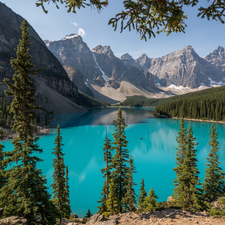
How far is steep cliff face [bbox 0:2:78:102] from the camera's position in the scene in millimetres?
126969

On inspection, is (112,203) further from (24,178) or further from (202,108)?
(202,108)

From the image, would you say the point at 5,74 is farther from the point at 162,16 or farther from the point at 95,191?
the point at 162,16

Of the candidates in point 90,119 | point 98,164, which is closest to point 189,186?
point 98,164

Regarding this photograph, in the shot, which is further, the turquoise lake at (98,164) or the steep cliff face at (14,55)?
the steep cliff face at (14,55)

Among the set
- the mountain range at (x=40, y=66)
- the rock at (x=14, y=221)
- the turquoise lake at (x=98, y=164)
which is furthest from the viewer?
the mountain range at (x=40, y=66)

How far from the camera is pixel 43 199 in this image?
9250 mm

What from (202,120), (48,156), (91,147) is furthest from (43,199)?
(202,120)

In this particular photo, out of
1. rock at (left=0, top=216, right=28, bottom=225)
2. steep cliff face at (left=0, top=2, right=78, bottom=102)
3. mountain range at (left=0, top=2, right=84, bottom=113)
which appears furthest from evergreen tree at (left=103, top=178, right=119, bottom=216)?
steep cliff face at (left=0, top=2, right=78, bottom=102)

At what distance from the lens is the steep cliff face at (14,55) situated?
127 m

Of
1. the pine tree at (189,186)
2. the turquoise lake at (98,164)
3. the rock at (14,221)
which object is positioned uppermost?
the rock at (14,221)

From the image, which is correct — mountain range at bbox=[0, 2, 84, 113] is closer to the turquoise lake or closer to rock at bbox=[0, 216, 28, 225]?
the turquoise lake

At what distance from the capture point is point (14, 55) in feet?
445

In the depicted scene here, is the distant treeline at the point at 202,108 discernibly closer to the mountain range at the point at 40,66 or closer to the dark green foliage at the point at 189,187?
the dark green foliage at the point at 189,187

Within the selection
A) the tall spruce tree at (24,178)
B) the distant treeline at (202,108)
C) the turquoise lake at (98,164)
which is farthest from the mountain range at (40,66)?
the tall spruce tree at (24,178)
